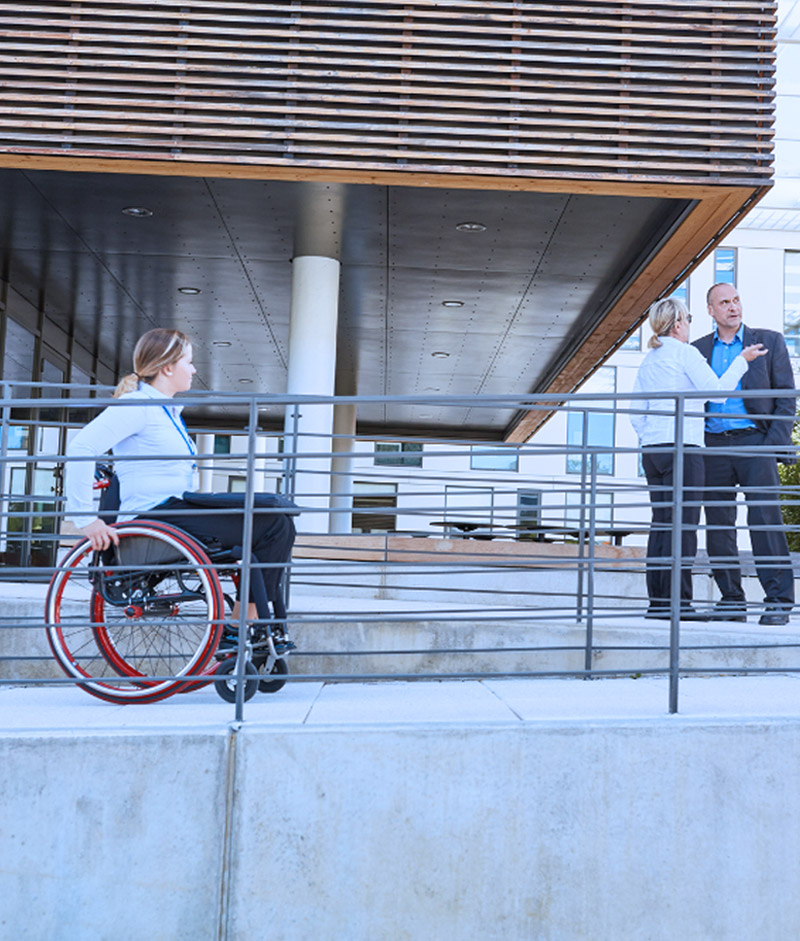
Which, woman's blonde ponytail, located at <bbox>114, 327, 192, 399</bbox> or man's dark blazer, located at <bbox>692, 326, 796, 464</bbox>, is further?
man's dark blazer, located at <bbox>692, 326, 796, 464</bbox>

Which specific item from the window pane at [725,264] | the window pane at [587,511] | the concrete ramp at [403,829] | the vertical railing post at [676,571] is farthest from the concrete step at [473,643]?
the window pane at [725,264]

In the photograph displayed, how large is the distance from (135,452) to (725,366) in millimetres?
3570

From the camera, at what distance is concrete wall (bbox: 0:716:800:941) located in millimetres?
3160

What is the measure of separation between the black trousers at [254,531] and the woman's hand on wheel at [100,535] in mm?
131

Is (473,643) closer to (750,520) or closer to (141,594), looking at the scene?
(750,520)

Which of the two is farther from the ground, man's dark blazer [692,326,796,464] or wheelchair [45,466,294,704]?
man's dark blazer [692,326,796,464]

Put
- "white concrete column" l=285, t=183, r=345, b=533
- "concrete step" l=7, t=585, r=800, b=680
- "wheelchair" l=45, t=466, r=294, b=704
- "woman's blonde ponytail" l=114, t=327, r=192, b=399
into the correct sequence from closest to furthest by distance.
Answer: "wheelchair" l=45, t=466, r=294, b=704
"woman's blonde ponytail" l=114, t=327, r=192, b=399
"concrete step" l=7, t=585, r=800, b=680
"white concrete column" l=285, t=183, r=345, b=533

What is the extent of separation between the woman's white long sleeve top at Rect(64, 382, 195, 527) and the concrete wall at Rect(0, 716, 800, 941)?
0.98m

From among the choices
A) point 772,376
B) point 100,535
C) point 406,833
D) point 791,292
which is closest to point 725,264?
point 791,292

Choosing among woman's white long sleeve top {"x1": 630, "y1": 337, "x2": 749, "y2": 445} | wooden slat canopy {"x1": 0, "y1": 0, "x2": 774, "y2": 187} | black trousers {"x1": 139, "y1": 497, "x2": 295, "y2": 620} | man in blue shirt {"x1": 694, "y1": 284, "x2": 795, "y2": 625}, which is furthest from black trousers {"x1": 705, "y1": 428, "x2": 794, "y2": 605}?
wooden slat canopy {"x1": 0, "y1": 0, "x2": 774, "y2": 187}

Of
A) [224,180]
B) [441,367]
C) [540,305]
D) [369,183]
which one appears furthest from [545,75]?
[441,367]

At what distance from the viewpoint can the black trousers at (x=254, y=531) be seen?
384 cm

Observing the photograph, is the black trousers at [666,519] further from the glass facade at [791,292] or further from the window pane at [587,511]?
the glass facade at [791,292]

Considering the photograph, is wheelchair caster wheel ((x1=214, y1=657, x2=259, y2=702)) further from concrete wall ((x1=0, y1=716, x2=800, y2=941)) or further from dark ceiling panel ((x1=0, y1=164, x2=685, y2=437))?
dark ceiling panel ((x1=0, y1=164, x2=685, y2=437))
